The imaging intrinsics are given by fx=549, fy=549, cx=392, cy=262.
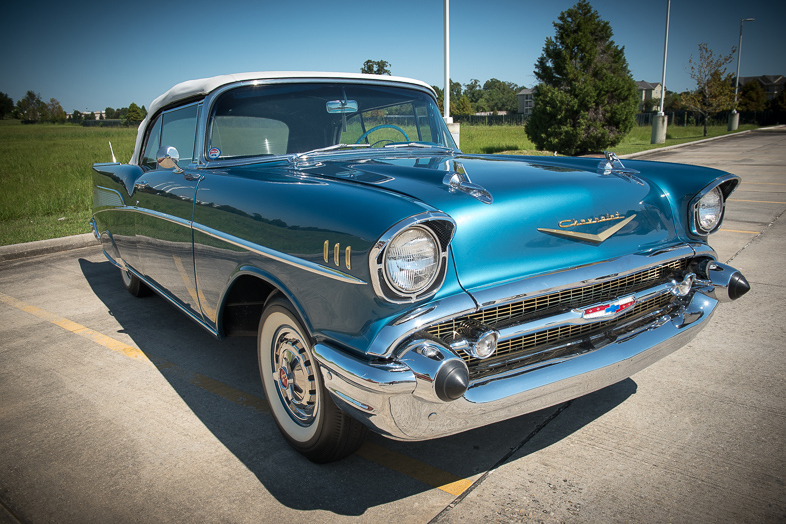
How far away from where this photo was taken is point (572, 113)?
18125 mm

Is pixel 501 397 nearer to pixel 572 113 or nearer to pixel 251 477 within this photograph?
pixel 251 477

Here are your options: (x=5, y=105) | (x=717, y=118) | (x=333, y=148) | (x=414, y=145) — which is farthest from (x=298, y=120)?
(x=5, y=105)

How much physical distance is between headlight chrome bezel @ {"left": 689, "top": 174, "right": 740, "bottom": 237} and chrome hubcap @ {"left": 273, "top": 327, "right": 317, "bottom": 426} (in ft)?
5.94

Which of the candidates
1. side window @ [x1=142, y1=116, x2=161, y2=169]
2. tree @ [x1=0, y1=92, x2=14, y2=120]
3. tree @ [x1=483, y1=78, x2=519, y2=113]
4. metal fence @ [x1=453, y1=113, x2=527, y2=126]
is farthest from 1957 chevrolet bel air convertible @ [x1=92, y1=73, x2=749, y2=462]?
tree @ [x1=483, y1=78, x2=519, y2=113]

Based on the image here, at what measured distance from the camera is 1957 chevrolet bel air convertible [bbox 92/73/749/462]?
5.64 ft

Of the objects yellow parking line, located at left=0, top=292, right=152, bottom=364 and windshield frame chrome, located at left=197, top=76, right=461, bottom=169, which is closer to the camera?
windshield frame chrome, located at left=197, top=76, right=461, bottom=169

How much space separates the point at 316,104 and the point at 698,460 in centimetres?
244

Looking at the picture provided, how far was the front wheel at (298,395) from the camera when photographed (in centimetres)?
206

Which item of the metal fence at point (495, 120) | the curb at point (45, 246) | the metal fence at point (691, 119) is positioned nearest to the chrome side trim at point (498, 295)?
→ the curb at point (45, 246)

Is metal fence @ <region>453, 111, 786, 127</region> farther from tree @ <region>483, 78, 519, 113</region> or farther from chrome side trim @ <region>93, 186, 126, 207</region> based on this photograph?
tree @ <region>483, 78, 519, 113</region>

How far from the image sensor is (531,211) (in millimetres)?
1979

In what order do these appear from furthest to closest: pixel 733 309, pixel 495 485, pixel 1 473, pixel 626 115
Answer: pixel 626 115 → pixel 733 309 → pixel 1 473 → pixel 495 485

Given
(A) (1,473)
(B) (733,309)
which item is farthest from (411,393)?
(B) (733,309)

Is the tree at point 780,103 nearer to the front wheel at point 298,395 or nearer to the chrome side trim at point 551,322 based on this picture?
the chrome side trim at point 551,322
